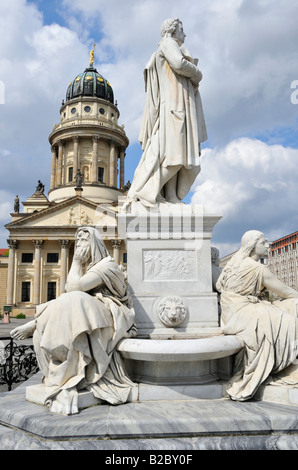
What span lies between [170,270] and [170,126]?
1.62 m

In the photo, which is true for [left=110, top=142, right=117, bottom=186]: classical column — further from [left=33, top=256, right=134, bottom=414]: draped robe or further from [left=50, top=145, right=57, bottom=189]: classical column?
[left=33, top=256, right=134, bottom=414]: draped robe

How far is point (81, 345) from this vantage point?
280 centimetres

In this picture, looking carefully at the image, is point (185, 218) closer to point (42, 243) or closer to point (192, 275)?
point (192, 275)

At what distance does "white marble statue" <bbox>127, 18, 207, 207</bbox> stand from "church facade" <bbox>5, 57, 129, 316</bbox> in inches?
1336

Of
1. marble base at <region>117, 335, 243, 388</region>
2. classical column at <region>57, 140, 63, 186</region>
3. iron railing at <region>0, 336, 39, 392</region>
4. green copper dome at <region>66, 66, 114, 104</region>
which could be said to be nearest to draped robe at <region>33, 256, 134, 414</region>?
marble base at <region>117, 335, 243, 388</region>

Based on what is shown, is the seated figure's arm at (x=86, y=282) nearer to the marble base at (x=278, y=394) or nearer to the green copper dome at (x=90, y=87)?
the marble base at (x=278, y=394)

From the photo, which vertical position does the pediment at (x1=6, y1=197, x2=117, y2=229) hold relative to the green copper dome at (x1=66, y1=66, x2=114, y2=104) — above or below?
below

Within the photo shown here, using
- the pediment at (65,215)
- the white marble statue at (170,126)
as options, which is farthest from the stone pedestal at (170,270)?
the pediment at (65,215)

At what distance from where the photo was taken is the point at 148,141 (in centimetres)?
429

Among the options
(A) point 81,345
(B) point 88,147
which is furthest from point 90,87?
(A) point 81,345

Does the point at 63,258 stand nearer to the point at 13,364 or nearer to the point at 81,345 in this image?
the point at 13,364

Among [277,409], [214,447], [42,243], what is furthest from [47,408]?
[42,243]

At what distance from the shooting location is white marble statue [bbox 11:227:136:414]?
9.05ft
